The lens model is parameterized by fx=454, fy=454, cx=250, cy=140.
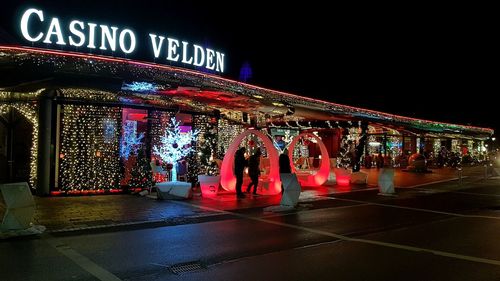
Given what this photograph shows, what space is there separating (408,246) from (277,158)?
340 inches

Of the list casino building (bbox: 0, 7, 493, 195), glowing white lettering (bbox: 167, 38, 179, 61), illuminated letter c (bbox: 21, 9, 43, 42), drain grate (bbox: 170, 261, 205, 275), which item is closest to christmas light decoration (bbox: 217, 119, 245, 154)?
casino building (bbox: 0, 7, 493, 195)

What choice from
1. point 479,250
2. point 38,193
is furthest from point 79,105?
point 479,250

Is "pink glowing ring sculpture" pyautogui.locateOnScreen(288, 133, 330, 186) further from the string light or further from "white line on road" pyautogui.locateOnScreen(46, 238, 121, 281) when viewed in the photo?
"white line on road" pyautogui.locateOnScreen(46, 238, 121, 281)

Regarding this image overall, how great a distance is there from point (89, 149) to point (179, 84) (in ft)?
13.5

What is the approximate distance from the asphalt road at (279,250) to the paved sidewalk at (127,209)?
2.46 ft

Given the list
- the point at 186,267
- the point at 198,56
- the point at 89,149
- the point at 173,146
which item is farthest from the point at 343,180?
the point at 186,267

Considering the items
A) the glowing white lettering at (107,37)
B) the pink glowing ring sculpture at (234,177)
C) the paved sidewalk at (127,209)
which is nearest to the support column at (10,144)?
the paved sidewalk at (127,209)

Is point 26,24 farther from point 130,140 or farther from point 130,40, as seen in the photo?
point 130,140

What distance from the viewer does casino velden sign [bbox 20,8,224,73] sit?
12.8m

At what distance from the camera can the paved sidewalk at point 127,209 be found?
35.1ft

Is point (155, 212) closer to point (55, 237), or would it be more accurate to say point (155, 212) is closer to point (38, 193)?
point (55, 237)

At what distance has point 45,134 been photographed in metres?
15.2

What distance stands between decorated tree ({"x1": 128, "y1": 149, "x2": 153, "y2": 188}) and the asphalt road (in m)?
5.64

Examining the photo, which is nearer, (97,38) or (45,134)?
(97,38)
